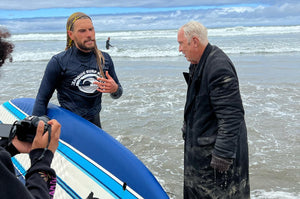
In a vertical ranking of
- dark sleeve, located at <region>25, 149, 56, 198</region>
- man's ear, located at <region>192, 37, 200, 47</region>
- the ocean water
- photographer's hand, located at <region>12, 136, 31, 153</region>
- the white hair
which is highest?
the white hair

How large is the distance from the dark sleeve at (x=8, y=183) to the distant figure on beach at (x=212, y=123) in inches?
56.9

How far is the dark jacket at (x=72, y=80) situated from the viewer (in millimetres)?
2781

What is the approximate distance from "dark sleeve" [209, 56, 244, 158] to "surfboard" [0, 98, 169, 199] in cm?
91

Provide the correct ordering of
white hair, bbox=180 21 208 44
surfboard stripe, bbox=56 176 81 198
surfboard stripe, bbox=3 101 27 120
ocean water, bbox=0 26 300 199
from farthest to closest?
ocean water, bbox=0 26 300 199
surfboard stripe, bbox=3 101 27 120
surfboard stripe, bbox=56 176 81 198
white hair, bbox=180 21 208 44

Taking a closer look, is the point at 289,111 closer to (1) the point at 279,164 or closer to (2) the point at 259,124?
(2) the point at 259,124

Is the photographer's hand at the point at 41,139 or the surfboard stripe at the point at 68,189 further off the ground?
the photographer's hand at the point at 41,139

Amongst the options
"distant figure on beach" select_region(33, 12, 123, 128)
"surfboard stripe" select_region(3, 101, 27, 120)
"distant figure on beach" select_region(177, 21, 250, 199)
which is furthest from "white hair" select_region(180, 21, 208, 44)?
"surfboard stripe" select_region(3, 101, 27, 120)

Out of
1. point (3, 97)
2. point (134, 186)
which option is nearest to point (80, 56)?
point (134, 186)

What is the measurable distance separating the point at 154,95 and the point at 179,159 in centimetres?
385

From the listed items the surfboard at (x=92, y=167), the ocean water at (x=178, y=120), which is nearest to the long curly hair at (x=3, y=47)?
the ocean water at (x=178, y=120)

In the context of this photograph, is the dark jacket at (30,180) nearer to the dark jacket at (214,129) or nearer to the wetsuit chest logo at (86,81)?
the dark jacket at (214,129)

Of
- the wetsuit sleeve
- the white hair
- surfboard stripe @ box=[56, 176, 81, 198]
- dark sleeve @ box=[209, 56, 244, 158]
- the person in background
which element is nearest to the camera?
Answer: the person in background

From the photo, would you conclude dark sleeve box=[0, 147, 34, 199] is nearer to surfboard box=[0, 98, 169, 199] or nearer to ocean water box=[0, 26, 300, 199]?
ocean water box=[0, 26, 300, 199]

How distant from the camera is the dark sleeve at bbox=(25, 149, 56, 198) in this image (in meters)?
1.23
